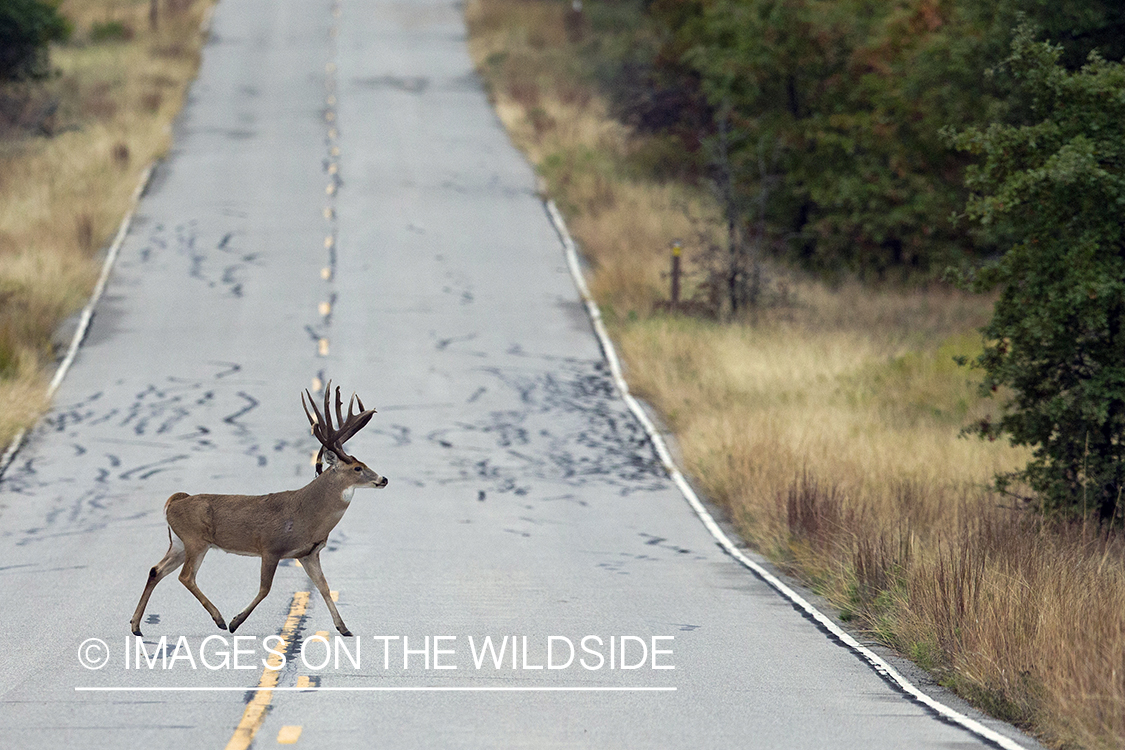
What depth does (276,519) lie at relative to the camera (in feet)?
25.7

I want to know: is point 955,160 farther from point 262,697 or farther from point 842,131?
point 262,697

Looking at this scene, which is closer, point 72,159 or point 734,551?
point 734,551

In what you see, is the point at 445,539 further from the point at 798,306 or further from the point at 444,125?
the point at 444,125

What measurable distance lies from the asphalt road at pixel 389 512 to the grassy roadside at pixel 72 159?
2.25 ft

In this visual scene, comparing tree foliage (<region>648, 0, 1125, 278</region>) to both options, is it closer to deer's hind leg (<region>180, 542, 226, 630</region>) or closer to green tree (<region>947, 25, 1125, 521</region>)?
green tree (<region>947, 25, 1125, 521</region>)

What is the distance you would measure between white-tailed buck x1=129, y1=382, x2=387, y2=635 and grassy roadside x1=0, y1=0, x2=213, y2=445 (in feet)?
35.7

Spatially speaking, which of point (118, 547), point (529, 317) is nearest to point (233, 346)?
point (529, 317)

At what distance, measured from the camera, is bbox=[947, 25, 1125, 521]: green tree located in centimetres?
1311

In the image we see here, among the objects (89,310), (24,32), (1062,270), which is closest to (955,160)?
(1062,270)

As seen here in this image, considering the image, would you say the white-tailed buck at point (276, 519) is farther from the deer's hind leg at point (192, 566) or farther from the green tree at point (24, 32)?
the green tree at point (24, 32)

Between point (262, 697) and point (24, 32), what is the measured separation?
31843 millimetres

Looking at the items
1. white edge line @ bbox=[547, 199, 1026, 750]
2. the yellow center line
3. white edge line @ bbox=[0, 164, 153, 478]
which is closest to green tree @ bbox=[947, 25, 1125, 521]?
white edge line @ bbox=[547, 199, 1026, 750]

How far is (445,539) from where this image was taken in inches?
563

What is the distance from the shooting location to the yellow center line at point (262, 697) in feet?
25.6
